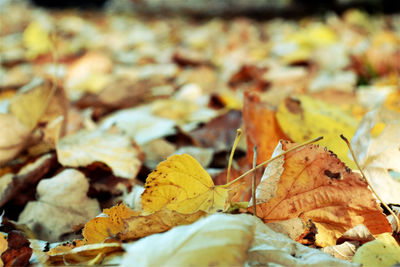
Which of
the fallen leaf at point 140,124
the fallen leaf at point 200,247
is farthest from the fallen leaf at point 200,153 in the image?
the fallen leaf at point 200,247

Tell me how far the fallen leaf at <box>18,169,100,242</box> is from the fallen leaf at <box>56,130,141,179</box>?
4 cm

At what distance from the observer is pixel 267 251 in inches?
18.8

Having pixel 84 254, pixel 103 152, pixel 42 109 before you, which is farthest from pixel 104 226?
pixel 42 109

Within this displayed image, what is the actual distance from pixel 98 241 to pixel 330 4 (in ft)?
11.8

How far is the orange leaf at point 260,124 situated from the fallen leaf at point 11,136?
46cm

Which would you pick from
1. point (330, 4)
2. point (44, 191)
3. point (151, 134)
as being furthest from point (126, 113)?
point (330, 4)

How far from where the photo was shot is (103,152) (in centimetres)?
82

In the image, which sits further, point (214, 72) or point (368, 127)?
point (214, 72)

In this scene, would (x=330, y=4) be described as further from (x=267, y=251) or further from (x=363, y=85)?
(x=267, y=251)

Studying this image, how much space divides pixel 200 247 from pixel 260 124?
46 centimetres

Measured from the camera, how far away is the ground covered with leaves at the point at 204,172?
19.4 inches

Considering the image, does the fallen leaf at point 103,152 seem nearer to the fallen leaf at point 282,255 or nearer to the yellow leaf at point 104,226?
the yellow leaf at point 104,226

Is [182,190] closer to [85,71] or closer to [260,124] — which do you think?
[260,124]

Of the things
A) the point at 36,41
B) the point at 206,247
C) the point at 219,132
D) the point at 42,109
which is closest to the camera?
the point at 206,247
